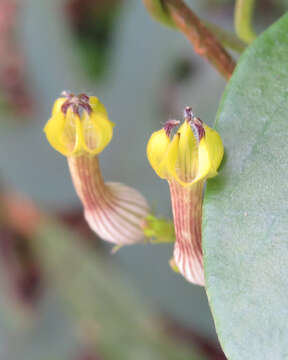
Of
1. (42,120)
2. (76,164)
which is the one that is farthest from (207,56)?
(42,120)

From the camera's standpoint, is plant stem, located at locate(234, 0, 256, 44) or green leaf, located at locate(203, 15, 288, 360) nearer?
green leaf, located at locate(203, 15, 288, 360)

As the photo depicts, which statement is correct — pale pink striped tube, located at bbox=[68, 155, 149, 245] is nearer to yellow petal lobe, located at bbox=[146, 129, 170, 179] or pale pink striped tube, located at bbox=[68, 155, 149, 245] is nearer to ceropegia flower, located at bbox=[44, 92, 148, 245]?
ceropegia flower, located at bbox=[44, 92, 148, 245]

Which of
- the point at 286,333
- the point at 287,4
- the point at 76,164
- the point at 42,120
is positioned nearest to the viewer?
the point at 286,333

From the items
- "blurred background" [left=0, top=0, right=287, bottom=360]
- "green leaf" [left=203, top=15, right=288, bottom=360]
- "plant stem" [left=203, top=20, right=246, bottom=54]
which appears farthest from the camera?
"blurred background" [left=0, top=0, right=287, bottom=360]

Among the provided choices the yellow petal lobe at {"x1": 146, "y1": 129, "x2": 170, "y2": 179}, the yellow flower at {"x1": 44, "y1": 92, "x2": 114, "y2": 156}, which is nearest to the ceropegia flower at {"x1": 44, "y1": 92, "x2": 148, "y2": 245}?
the yellow flower at {"x1": 44, "y1": 92, "x2": 114, "y2": 156}

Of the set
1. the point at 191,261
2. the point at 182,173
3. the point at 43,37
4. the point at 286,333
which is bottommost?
the point at 286,333

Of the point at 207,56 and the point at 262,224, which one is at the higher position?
the point at 207,56

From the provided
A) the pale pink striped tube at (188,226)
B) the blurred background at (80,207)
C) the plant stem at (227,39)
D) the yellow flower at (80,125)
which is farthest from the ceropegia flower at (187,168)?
the blurred background at (80,207)

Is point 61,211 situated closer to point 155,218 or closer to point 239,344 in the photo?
point 155,218
